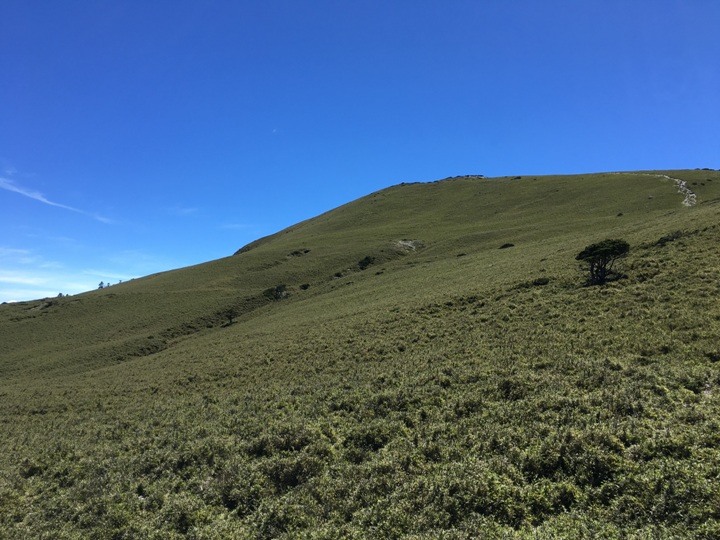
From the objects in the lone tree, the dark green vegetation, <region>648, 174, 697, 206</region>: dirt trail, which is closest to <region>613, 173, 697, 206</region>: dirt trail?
<region>648, 174, 697, 206</region>: dirt trail

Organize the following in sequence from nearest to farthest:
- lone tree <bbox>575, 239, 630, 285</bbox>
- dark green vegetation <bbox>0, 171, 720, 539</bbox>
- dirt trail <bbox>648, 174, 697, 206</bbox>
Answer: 1. dark green vegetation <bbox>0, 171, 720, 539</bbox>
2. lone tree <bbox>575, 239, 630, 285</bbox>
3. dirt trail <bbox>648, 174, 697, 206</bbox>

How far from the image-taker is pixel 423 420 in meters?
14.7

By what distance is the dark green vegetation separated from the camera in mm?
9438

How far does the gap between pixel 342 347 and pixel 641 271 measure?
840 inches

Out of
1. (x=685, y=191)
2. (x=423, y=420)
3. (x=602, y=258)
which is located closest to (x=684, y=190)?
(x=685, y=191)

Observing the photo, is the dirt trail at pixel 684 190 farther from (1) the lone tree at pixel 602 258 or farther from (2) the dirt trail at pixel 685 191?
(1) the lone tree at pixel 602 258

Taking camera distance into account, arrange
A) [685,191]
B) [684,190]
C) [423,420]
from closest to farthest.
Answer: [423,420] < [685,191] < [684,190]

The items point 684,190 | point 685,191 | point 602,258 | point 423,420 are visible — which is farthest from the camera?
point 684,190

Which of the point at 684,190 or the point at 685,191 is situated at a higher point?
the point at 684,190

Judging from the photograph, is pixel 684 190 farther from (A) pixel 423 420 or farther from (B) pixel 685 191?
(A) pixel 423 420

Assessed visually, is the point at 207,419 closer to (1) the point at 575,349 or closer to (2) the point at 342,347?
(2) the point at 342,347

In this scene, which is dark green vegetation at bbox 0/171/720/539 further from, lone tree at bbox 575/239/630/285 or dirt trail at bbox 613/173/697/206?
dirt trail at bbox 613/173/697/206

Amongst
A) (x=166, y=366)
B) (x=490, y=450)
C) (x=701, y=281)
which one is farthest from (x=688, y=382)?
(x=166, y=366)

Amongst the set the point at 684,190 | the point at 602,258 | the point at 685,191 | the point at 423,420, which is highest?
the point at 684,190
